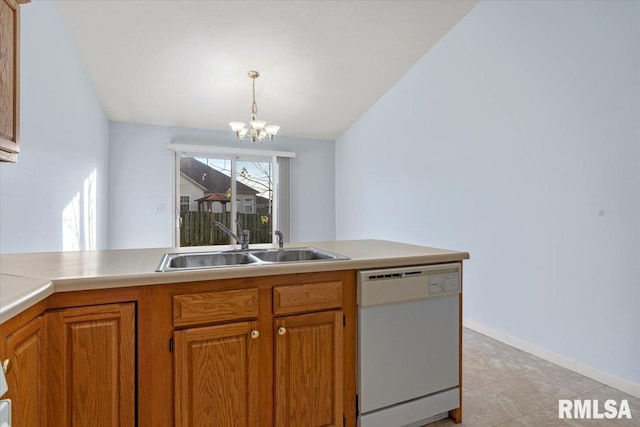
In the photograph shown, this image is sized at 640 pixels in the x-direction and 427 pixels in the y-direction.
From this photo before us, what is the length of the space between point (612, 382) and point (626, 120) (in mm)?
1711

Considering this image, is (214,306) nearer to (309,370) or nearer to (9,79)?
(309,370)

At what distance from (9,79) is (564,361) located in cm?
367

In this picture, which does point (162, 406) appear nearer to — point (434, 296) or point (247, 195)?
point (434, 296)

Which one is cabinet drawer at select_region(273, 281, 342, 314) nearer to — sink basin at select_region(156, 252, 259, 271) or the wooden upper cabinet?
sink basin at select_region(156, 252, 259, 271)

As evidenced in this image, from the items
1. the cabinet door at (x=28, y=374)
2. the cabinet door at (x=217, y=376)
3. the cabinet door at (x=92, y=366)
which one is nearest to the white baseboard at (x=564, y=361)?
the cabinet door at (x=217, y=376)

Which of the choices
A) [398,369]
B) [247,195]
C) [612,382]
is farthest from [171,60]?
[612,382]

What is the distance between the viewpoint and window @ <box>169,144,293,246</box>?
16.6 feet

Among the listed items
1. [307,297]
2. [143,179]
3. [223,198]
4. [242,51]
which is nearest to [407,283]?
[307,297]

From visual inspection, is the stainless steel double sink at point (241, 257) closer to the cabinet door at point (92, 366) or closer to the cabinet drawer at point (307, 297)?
the cabinet drawer at point (307, 297)

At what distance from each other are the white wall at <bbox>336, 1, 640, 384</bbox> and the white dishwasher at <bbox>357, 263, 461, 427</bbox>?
4.15 feet

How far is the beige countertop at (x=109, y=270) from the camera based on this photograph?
1.01 metres

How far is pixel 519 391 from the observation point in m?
2.11

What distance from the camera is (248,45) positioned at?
342cm

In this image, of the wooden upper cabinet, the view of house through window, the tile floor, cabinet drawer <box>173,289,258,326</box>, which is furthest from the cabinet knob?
the view of house through window
